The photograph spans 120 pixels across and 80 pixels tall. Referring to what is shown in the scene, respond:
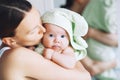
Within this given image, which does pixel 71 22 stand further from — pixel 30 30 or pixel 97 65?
pixel 97 65

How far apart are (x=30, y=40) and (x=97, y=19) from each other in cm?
53

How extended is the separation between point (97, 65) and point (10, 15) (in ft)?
2.06

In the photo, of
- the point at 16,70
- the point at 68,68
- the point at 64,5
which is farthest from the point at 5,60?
the point at 64,5

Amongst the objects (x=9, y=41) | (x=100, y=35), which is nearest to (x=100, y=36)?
(x=100, y=35)

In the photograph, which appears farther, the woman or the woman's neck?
the woman's neck

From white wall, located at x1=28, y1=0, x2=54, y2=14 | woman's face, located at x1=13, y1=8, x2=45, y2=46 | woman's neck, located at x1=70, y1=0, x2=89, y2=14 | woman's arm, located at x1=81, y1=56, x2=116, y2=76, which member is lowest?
woman's arm, located at x1=81, y1=56, x2=116, y2=76

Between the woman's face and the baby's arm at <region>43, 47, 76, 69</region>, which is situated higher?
the woman's face

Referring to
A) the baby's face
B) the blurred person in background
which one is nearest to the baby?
the baby's face

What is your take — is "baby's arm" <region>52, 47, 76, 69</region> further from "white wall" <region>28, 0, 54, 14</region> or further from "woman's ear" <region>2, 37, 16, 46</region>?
"white wall" <region>28, 0, 54, 14</region>

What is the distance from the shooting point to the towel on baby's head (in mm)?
621

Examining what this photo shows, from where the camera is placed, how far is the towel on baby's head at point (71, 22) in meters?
0.62

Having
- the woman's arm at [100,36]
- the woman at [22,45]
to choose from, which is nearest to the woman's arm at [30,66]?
the woman at [22,45]

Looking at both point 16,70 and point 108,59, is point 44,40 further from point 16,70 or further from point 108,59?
point 108,59

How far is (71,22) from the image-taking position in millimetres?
654
